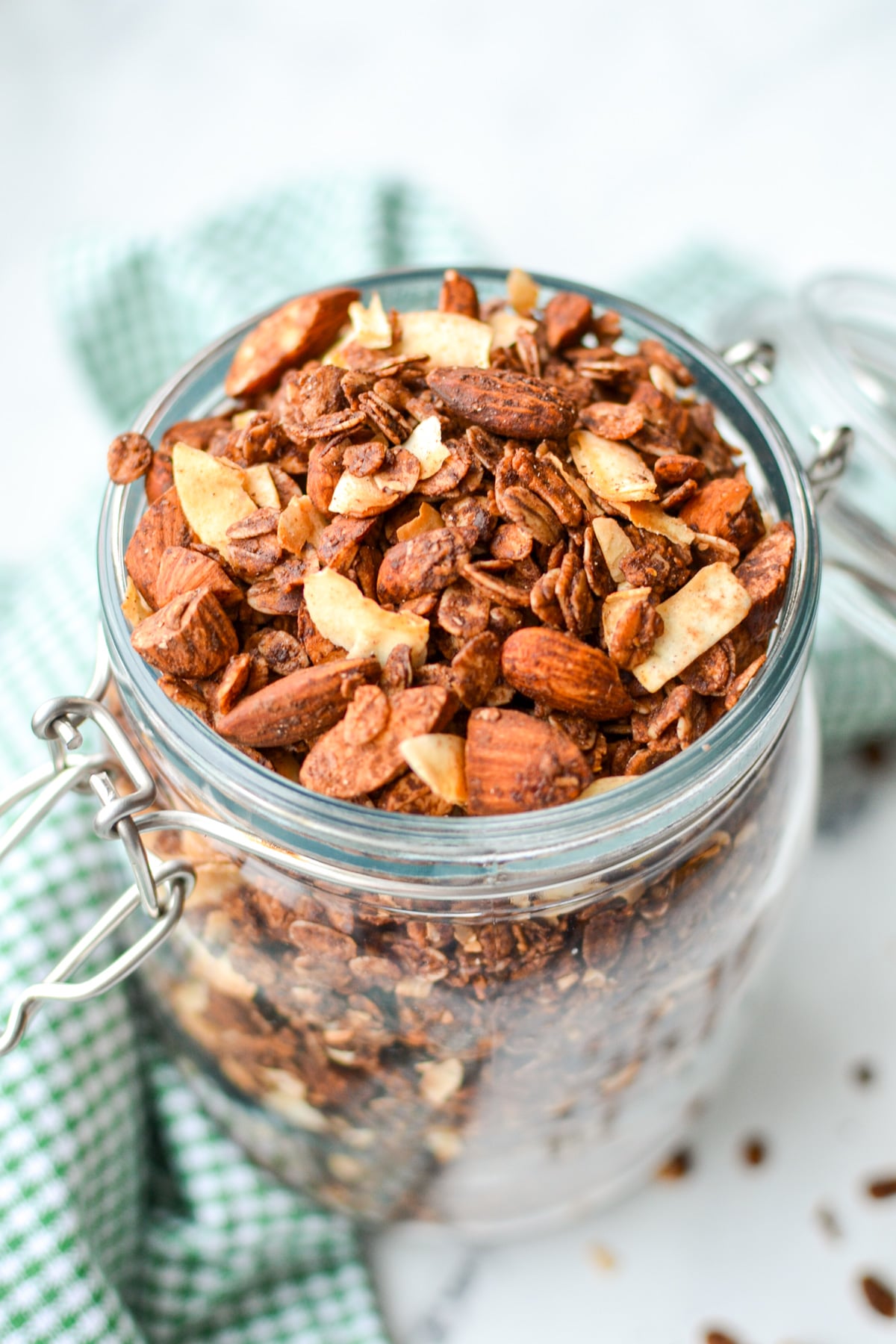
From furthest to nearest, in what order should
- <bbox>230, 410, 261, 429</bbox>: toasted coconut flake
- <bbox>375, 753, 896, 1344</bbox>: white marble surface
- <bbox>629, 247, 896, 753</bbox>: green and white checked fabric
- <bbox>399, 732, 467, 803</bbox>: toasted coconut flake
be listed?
1. <bbox>629, 247, 896, 753</bbox>: green and white checked fabric
2. <bbox>375, 753, 896, 1344</bbox>: white marble surface
3. <bbox>230, 410, 261, 429</bbox>: toasted coconut flake
4. <bbox>399, 732, 467, 803</bbox>: toasted coconut flake

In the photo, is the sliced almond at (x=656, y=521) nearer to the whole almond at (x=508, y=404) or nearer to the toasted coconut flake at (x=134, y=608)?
the whole almond at (x=508, y=404)

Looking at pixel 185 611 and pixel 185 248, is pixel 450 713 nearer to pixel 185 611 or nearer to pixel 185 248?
pixel 185 611

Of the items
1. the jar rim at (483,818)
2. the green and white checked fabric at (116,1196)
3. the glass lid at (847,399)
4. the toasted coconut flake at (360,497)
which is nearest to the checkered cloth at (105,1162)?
the green and white checked fabric at (116,1196)

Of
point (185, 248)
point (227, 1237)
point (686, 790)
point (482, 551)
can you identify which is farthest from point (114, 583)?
point (185, 248)

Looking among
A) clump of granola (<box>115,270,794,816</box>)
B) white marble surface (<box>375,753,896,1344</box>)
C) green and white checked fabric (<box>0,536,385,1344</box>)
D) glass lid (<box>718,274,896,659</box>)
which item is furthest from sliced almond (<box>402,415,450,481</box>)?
white marble surface (<box>375,753,896,1344</box>)

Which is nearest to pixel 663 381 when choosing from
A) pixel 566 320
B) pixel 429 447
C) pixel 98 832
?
pixel 566 320

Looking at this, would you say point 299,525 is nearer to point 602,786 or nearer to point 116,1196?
point 602,786

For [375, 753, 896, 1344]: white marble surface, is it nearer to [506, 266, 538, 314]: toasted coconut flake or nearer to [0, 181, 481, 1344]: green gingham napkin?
[0, 181, 481, 1344]: green gingham napkin

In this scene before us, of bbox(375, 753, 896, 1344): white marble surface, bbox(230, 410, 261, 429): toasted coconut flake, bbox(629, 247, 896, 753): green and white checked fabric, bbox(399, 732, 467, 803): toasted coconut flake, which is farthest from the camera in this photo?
bbox(629, 247, 896, 753): green and white checked fabric
